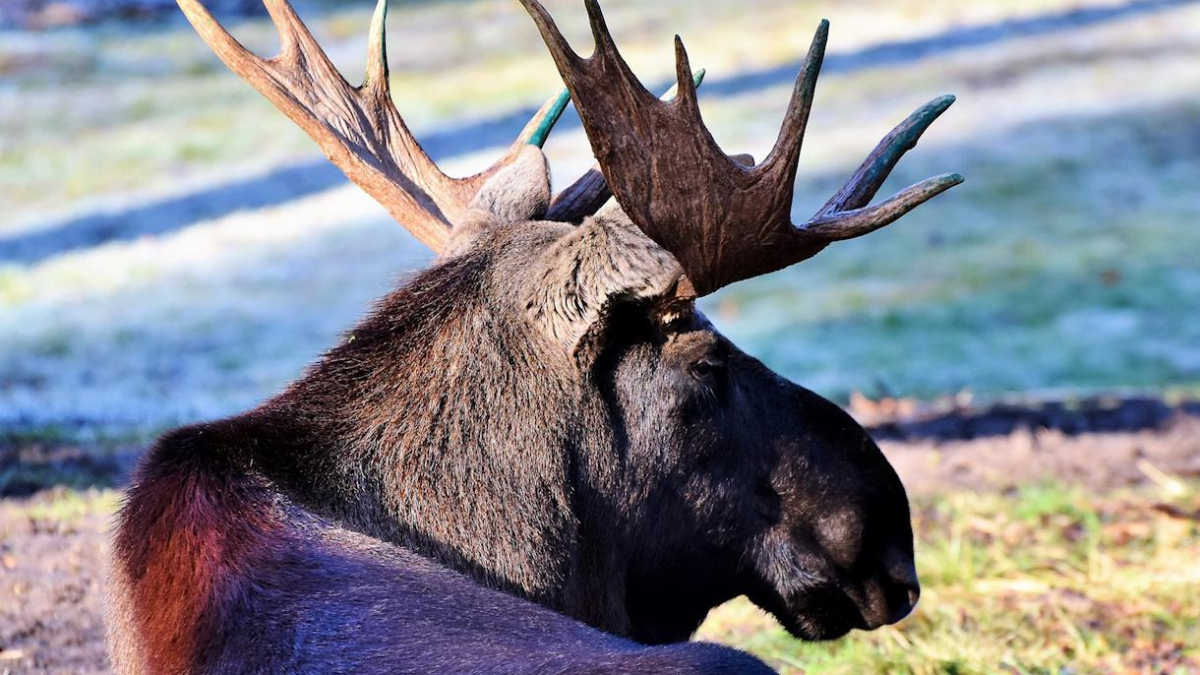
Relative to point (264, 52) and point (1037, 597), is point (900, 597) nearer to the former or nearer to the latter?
point (1037, 597)

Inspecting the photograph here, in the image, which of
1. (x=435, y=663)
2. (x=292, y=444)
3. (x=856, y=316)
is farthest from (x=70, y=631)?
(x=856, y=316)

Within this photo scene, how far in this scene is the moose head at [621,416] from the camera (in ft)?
11.8

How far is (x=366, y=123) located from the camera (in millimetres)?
4766

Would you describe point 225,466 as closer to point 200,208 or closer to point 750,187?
point 750,187

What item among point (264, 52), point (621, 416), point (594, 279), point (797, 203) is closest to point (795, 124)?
point (594, 279)

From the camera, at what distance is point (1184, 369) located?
11.1 metres

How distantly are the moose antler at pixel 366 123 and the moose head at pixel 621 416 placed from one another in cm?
50

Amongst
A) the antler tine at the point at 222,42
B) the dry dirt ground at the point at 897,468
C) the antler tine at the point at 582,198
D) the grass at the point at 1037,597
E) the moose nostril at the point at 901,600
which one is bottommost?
the grass at the point at 1037,597

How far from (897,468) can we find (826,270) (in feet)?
20.7

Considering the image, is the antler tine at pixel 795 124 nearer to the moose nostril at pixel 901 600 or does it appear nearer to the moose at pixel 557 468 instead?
the moose at pixel 557 468

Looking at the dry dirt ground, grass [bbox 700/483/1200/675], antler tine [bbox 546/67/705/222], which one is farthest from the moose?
the dry dirt ground

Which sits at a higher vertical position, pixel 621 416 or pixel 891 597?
pixel 621 416

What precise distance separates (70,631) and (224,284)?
8795 mm

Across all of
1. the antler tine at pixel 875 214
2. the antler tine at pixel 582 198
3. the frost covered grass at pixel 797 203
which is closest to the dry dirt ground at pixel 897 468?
the frost covered grass at pixel 797 203
